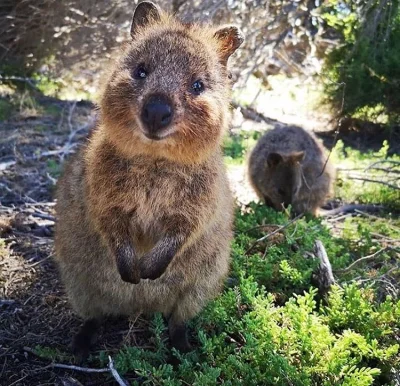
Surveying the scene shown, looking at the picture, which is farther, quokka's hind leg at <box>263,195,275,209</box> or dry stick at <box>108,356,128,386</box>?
quokka's hind leg at <box>263,195,275,209</box>

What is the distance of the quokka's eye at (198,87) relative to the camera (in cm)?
276

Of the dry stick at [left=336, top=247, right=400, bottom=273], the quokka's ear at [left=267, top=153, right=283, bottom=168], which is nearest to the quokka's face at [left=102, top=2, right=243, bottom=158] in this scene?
the dry stick at [left=336, top=247, right=400, bottom=273]

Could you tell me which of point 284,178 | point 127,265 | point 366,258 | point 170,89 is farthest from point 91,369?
point 284,178

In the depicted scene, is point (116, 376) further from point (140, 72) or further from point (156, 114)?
point (140, 72)

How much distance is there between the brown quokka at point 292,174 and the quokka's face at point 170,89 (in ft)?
10.3

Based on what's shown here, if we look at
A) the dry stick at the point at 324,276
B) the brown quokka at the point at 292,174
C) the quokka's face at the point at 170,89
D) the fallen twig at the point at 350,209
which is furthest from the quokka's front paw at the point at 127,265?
the fallen twig at the point at 350,209

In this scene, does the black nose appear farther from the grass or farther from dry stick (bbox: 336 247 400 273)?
dry stick (bbox: 336 247 400 273)

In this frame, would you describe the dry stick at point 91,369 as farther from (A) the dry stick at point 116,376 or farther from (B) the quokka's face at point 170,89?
(B) the quokka's face at point 170,89

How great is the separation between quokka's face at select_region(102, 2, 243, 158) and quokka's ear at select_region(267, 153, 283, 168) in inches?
121

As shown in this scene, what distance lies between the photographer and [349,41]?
996cm

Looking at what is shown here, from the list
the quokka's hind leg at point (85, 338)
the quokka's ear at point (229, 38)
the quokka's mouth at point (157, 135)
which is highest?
the quokka's ear at point (229, 38)

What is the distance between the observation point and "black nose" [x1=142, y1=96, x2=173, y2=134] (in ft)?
8.17

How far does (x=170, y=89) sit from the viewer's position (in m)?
2.62

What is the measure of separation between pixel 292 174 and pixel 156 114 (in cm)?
383
